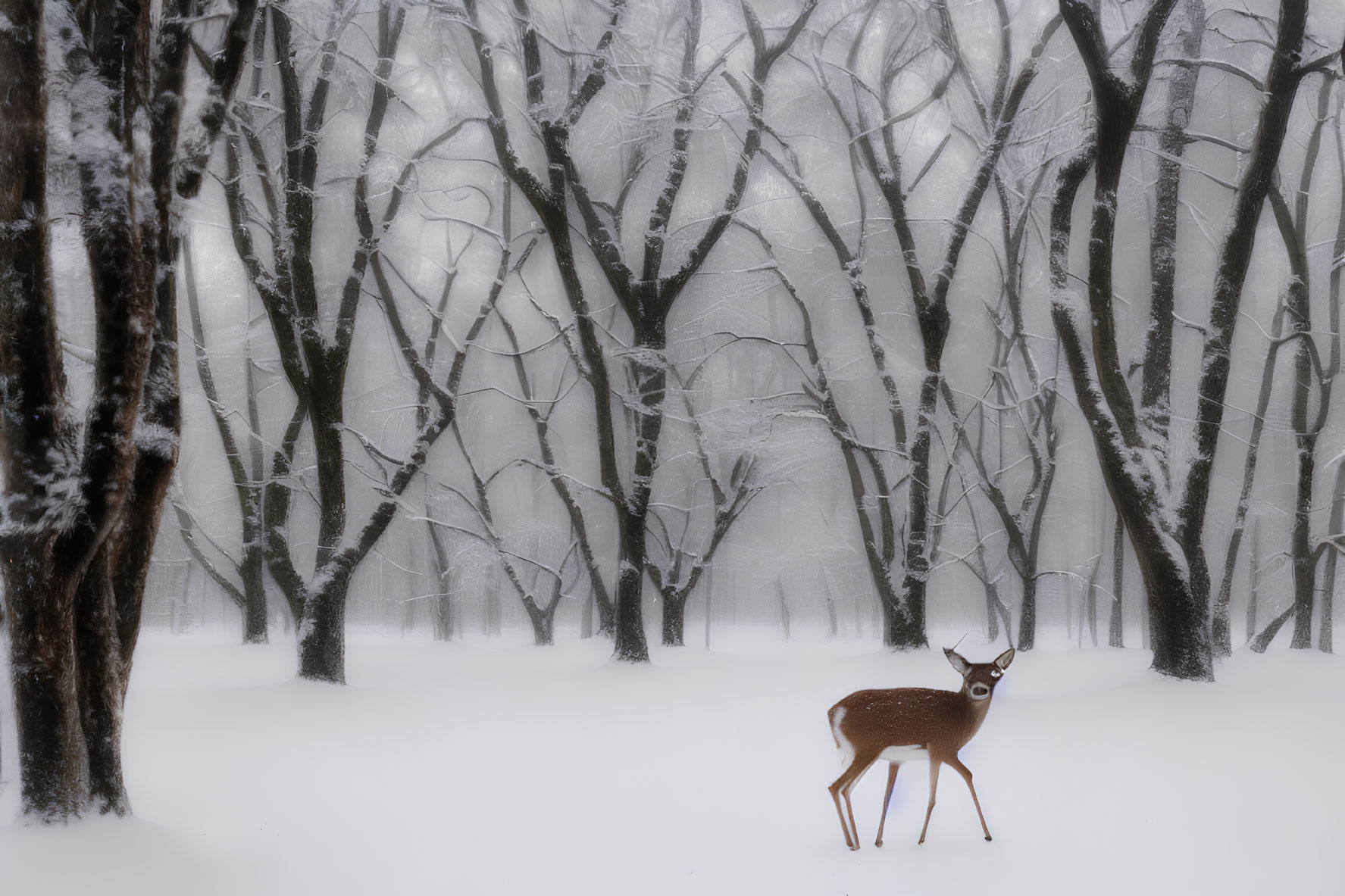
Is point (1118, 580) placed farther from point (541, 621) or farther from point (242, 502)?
point (242, 502)

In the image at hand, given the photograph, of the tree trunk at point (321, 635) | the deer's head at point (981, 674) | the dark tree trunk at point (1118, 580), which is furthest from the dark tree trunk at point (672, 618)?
the deer's head at point (981, 674)

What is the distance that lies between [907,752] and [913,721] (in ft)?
0.55

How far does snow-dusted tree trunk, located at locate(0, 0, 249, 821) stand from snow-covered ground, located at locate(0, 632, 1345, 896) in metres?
0.47

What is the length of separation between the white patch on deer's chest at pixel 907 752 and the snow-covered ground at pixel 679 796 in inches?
22.5

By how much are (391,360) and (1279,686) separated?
1941cm

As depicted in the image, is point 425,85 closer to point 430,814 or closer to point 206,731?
point 206,731

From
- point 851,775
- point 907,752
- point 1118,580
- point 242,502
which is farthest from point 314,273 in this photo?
point 1118,580

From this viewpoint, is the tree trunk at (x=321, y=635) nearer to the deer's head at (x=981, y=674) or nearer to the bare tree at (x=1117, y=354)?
the deer's head at (x=981, y=674)

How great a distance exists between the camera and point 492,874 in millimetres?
4484

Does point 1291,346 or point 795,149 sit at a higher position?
point 795,149

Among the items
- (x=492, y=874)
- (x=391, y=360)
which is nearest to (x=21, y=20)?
(x=492, y=874)

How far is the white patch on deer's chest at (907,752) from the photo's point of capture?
4.32 metres

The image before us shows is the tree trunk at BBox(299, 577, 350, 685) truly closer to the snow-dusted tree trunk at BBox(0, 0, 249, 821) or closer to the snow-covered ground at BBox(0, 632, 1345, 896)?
the snow-covered ground at BBox(0, 632, 1345, 896)

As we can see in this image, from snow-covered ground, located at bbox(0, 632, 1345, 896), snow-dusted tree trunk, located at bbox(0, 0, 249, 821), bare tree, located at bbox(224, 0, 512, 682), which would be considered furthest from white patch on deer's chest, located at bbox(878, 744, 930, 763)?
bare tree, located at bbox(224, 0, 512, 682)
